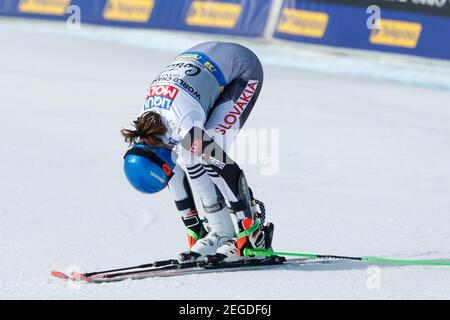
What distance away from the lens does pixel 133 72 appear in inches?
576

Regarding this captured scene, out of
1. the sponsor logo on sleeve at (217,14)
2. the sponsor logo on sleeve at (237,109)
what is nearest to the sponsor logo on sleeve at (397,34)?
the sponsor logo on sleeve at (217,14)

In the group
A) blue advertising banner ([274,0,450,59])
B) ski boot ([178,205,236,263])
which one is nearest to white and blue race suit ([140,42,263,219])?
ski boot ([178,205,236,263])

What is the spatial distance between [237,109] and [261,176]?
3.61 meters

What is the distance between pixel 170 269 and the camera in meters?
6.24

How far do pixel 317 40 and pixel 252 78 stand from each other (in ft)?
31.9

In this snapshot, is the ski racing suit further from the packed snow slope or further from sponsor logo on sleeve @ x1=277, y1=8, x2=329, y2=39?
sponsor logo on sleeve @ x1=277, y1=8, x2=329, y2=39

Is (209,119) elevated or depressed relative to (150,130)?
elevated

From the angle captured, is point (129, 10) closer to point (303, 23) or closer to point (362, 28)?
point (303, 23)

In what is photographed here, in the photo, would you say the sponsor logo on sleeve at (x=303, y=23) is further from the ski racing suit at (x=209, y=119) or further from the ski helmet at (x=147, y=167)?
the ski helmet at (x=147, y=167)

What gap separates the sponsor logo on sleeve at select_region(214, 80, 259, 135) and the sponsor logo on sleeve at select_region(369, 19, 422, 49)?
29.7 feet

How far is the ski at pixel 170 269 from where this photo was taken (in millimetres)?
6035

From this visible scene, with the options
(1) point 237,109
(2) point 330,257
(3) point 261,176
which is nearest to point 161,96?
(1) point 237,109

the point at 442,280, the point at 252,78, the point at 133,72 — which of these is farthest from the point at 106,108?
the point at 442,280
